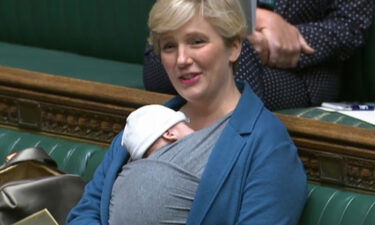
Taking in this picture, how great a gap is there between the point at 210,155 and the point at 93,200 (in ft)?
1.24

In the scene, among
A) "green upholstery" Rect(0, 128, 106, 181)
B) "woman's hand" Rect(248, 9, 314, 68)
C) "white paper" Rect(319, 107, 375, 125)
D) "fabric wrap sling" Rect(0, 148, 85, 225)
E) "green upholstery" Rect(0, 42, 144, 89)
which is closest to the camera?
"fabric wrap sling" Rect(0, 148, 85, 225)

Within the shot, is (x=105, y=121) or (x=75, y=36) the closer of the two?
(x=105, y=121)

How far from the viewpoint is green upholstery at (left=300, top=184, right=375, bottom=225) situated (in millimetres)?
2871

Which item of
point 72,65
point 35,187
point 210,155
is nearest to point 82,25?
point 72,65

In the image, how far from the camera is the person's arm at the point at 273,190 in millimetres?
2688

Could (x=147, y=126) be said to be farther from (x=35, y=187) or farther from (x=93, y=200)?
(x=35, y=187)

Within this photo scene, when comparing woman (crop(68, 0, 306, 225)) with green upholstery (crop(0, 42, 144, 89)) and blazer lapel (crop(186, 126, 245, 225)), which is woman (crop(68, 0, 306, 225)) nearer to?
blazer lapel (crop(186, 126, 245, 225))

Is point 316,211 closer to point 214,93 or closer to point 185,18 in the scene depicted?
point 214,93

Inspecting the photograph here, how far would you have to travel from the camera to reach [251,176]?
2.73 meters

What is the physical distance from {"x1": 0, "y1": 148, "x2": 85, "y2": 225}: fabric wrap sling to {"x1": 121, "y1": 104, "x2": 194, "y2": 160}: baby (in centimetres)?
39

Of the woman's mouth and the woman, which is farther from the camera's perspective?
the woman's mouth

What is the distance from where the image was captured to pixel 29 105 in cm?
368

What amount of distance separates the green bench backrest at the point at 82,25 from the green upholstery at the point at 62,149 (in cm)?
66

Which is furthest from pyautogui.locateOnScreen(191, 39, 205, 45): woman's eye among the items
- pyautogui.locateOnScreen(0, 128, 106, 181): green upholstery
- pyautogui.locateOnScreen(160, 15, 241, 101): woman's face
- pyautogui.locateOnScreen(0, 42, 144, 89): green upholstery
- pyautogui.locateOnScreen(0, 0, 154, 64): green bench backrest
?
pyautogui.locateOnScreen(0, 0, 154, 64): green bench backrest
